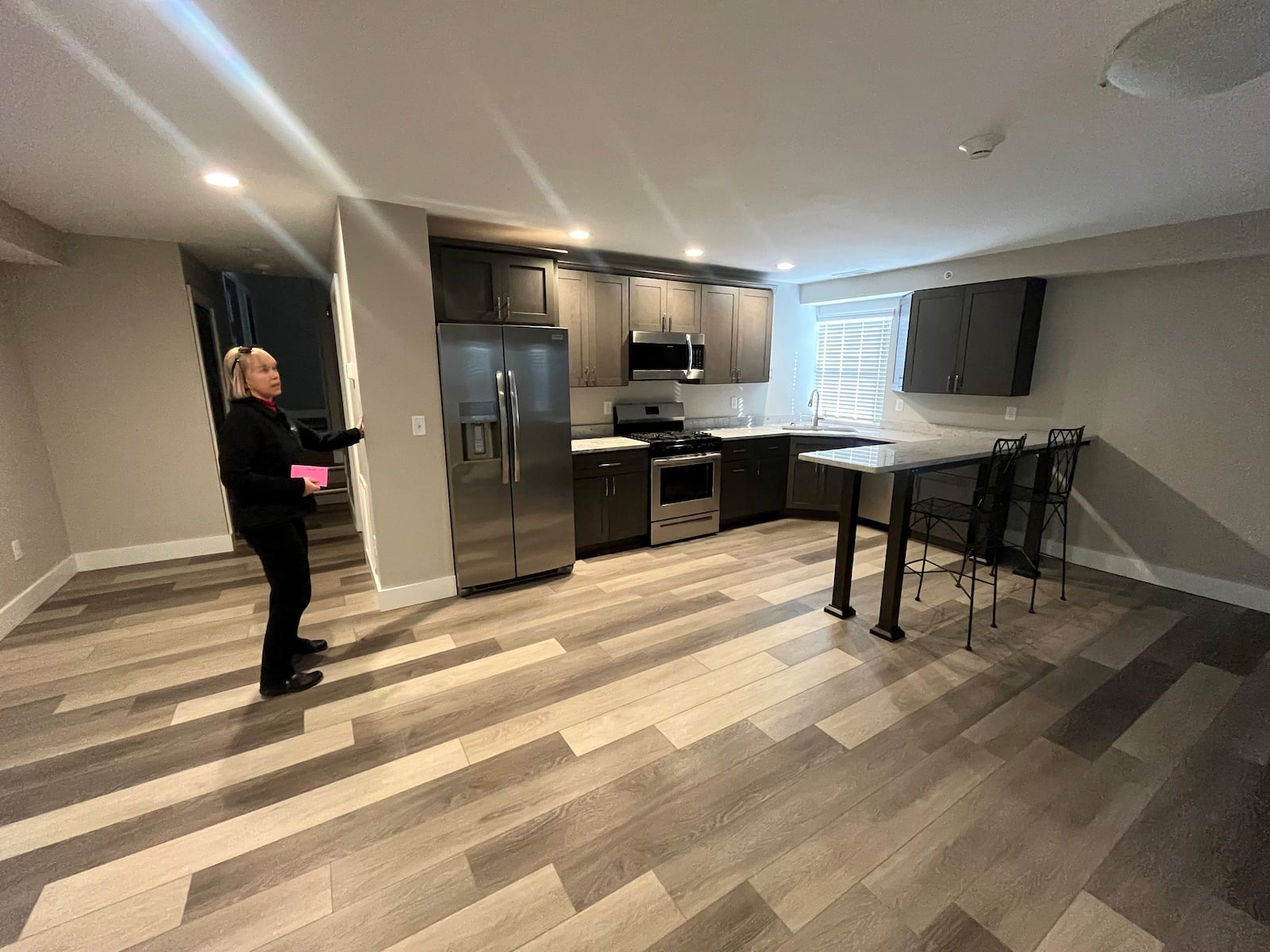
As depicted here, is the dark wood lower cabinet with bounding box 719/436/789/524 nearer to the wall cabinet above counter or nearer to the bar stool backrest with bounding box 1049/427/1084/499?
the wall cabinet above counter

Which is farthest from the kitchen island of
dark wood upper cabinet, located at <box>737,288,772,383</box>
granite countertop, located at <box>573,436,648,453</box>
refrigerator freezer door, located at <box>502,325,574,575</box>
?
dark wood upper cabinet, located at <box>737,288,772,383</box>

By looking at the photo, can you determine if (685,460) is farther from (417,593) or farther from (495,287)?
(417,593)

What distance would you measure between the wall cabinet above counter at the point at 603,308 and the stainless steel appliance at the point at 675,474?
0.54 meters

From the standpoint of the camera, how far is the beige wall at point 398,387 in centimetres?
291

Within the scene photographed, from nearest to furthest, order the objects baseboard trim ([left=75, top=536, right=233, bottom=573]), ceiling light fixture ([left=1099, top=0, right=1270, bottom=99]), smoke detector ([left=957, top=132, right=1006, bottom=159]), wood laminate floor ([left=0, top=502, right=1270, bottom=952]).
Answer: ceiling light fixture ([left=1099, top=0, right=1270, bottom=99]), wood laminate floor ([left=0, top=502, right=1270, bottom=952]), smoke detector ([left=957, top=132, right=1006, bottom=159]), baseboard trim ([left=75, top=536, right=233, bottom=573])

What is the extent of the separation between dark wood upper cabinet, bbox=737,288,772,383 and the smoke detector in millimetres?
2983

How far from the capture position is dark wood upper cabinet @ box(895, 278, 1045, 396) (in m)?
3.99

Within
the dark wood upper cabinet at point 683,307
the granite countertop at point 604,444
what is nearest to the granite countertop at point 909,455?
the granite countertop at point 604,444

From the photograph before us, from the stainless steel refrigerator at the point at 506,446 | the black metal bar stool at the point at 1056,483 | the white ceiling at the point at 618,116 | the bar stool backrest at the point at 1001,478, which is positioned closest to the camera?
the white ceiling at the point at 618,116

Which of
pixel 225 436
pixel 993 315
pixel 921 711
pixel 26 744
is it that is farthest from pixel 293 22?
pixel 993 315

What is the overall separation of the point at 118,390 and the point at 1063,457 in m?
7.20

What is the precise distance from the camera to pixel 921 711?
91.9 inches

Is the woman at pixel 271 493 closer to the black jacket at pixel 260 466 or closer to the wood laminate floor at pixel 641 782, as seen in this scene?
the black jacket at pixel 260 466

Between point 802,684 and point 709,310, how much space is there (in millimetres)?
3542
